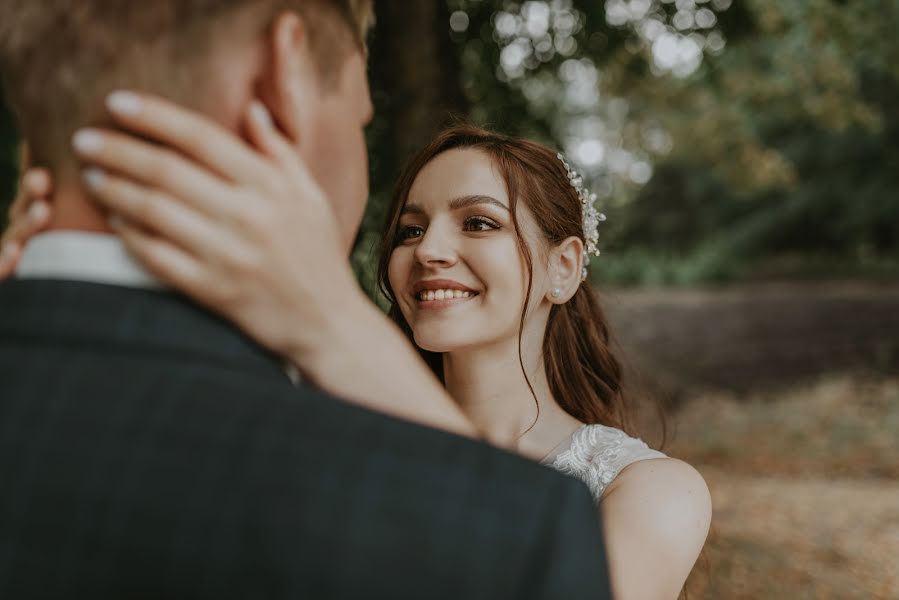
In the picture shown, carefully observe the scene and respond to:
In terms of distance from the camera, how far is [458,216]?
91.7 inches

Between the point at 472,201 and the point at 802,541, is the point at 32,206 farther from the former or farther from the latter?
the point at 802,541

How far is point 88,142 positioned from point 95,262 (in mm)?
130

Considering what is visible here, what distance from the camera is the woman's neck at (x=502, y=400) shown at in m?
2.38

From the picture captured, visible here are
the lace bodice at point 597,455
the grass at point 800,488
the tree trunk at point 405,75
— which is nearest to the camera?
the lace bodice at point 597,455

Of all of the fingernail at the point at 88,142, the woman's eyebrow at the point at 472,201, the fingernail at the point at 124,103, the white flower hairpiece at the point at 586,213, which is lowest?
the white flower hairpiece at the point at 586,213

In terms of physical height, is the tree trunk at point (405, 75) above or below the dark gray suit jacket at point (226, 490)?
above

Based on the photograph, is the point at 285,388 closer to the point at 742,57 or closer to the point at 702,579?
the point at 702,579

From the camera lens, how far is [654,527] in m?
1.89

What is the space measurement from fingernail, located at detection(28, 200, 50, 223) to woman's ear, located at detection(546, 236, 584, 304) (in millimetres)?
1691

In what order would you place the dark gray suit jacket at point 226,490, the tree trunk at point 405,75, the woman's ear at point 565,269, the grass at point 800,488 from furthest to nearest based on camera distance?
the grass at point 800,488
the tree trunk at point 405,75
the woman's ear at point 565,269
the dark gray suit jacket at point 226,490

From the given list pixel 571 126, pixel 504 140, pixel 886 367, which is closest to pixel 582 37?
pixel 504 140

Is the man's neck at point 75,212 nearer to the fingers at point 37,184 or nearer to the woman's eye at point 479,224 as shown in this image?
the fingers at point 37,184

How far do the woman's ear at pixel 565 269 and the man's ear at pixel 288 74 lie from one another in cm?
158

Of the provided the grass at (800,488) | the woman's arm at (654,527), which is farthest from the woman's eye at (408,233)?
the grass at (800,488)
